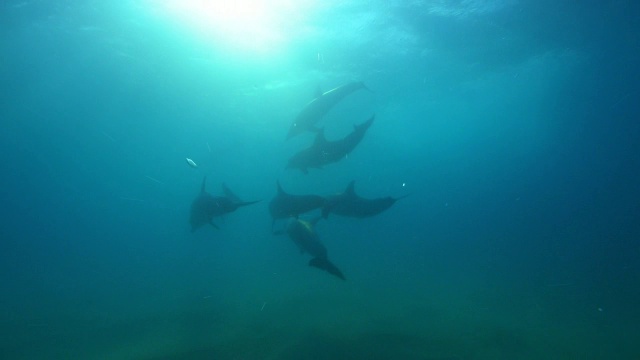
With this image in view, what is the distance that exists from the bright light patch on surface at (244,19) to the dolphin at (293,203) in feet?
34.3

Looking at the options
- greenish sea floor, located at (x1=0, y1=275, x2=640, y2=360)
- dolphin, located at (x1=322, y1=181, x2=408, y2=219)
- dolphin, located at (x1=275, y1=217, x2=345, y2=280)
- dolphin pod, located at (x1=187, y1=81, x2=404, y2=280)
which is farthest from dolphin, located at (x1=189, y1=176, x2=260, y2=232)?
greenish sea floor, located at (x1=0, y1=275, x2=640, y2=360)

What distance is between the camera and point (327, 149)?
10703 millimetres

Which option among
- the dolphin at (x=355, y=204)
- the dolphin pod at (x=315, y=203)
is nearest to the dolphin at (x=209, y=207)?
the dolphin pod at (x=315, y=203)

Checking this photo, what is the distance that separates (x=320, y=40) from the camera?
20500 mm

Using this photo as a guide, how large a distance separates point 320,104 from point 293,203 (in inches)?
150

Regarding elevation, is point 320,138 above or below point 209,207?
above

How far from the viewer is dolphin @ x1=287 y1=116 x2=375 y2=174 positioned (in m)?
10.0

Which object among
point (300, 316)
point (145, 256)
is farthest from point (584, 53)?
point (145, 256)

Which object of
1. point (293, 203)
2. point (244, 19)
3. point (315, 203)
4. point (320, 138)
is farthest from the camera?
point (244, 19)

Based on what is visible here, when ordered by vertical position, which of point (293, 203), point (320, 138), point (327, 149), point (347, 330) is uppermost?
point (320, 138)

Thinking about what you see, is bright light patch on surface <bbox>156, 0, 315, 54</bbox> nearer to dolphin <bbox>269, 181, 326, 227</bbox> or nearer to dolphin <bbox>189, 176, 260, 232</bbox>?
dolphin <bbox>189, 176, 260, 232</bbox>

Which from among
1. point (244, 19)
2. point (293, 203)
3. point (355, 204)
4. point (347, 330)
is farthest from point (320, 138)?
point (244, 19)

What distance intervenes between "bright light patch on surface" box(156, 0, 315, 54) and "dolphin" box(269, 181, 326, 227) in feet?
34.3

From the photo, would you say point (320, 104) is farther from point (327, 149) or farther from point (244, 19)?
point (244, 19)
